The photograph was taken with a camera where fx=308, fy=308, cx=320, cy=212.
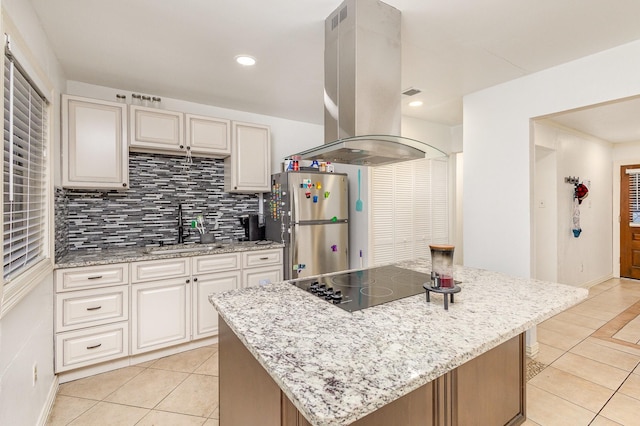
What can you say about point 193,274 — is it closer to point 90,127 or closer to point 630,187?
point 90,127

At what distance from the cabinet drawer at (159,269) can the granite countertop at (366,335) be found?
4.37 ft

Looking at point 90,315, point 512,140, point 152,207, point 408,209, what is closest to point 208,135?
point 152,207

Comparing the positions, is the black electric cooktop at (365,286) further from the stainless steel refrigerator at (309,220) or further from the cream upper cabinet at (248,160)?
the cream upper cabinet at (248,160)

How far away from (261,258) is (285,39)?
199cm

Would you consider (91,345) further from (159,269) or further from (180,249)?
(180,249)

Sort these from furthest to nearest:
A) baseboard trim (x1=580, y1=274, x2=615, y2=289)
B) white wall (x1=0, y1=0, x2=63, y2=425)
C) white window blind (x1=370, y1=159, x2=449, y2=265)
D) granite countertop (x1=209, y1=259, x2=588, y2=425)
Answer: baseboard trim (x1=580, y1=274, x2=615, y2=289), white window blind (x1=370, y1=159, x2=449, y2=265), white wall (x1=0, y1=0, x2=63, y2=425), granite countertop (x1=209, y1=259, x2=588, y2=425)

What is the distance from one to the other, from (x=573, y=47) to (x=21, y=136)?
352 cm

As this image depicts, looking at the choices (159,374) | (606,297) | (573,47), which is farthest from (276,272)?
(606,297)

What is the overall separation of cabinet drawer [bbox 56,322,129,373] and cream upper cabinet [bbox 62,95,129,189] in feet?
3.85

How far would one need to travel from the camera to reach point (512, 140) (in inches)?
108

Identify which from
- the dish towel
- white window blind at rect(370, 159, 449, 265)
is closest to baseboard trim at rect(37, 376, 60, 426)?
white window blind at rect(370, 159, 449, 265)

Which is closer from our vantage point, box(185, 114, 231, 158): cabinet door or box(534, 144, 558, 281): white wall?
box(185, 114, 231, 158): cabinet door

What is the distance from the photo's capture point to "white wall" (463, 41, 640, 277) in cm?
223

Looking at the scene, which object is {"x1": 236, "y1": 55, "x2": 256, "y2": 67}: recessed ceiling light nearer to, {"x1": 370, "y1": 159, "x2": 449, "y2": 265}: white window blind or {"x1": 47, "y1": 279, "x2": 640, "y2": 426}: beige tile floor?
{"x1": 370, "y1": 159, "x2": 449, "y2": 265}: white window blind
